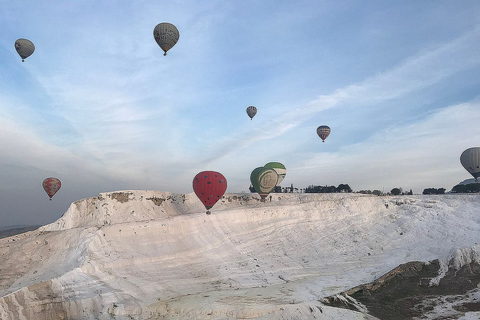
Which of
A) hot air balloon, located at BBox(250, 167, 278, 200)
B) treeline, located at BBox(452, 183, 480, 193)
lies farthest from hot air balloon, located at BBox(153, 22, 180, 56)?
treeline, located at BBox(452, 183, 480, 193)

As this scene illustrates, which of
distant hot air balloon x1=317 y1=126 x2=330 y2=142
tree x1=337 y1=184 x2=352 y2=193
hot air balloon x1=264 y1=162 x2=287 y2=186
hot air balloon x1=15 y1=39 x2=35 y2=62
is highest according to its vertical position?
hot air balloon x1=15 y1=39 x2=35 y2=62

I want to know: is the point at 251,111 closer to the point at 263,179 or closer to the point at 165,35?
the point at 263,179

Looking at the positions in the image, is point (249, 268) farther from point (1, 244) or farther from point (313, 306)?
point (1, 244)

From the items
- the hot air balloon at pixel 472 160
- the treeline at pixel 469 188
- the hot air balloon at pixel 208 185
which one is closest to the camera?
the hot air balloon at pixel 208 185

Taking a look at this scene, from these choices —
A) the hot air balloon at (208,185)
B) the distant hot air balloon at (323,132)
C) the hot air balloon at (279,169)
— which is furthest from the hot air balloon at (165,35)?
the distant hot air balloon at (323,132)

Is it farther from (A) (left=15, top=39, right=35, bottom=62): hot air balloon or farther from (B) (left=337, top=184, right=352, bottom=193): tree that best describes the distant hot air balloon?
(A) (left=15, top=39, right=35, bottom=62): hot air balloon

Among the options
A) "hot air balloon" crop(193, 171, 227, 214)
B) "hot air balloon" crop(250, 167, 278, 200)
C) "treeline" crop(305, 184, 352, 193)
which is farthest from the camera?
"treeline" crop(305, 184, 352, 193)

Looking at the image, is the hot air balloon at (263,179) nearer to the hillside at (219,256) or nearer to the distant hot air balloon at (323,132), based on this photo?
the hillside at (219,256)
